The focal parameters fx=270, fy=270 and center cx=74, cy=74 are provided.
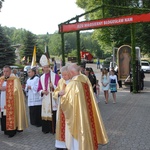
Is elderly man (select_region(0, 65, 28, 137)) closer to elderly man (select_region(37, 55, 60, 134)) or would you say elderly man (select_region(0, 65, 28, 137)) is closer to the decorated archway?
elderly man (select_region(37, 55, 60, 134))

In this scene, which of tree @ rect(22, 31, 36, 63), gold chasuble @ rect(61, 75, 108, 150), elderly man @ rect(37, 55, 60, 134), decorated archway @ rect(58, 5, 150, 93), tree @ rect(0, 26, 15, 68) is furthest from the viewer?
tree @ rect(22, 31, 36, 63)

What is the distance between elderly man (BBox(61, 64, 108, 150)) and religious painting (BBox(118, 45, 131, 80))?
14457mm

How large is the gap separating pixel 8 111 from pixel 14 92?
0.53 m

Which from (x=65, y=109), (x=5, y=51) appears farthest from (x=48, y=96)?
(x=5, y=51)

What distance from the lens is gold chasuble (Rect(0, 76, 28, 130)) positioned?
23.5ft

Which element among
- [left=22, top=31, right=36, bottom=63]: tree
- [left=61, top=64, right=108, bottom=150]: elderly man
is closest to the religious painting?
[left=61, top=64, right=108, bottom=150]: elderly man

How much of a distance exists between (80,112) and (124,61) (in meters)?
15.1

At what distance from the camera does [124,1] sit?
30.4m

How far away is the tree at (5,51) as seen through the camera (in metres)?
32.7

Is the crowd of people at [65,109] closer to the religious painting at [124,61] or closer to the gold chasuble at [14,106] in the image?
the gold chasuble at [14,106]

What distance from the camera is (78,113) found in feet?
16.3

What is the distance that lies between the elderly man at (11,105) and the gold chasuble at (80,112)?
246 centimetres

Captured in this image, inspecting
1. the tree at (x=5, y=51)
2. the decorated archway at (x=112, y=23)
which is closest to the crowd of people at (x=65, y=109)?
the decorated archway at (x=112, y=23)

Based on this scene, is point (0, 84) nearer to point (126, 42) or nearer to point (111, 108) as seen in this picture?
point (111, 108)
